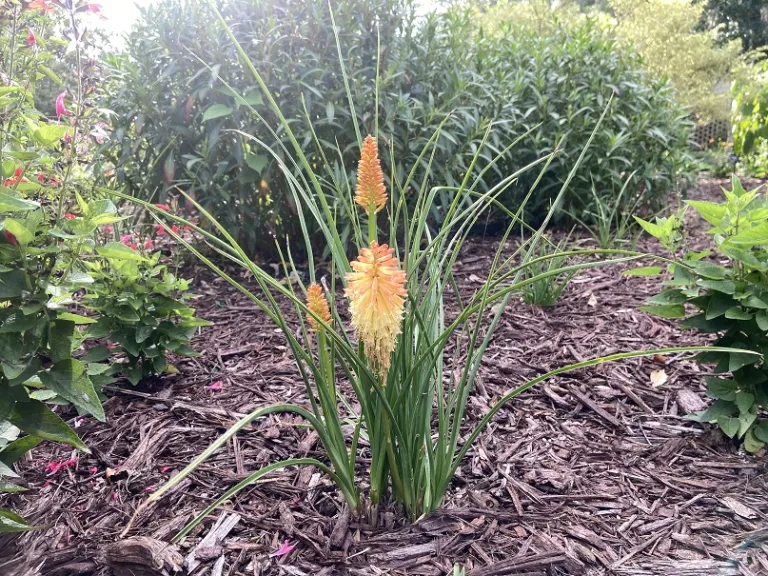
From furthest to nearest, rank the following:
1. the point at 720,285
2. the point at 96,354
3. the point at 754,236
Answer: the point at 96,354 < the point at 720,285 < the point at 754,236

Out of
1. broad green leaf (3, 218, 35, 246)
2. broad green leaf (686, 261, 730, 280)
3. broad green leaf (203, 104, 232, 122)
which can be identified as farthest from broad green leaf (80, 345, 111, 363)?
broad green leaf (686, 261, 730, 280)

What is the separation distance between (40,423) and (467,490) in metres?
1.24

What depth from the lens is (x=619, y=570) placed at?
1598 millimetres

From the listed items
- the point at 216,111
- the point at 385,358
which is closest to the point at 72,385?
the point at 385,358

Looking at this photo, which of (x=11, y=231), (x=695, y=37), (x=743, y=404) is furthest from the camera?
(x=695, y=37)

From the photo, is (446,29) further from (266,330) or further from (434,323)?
(434,323)

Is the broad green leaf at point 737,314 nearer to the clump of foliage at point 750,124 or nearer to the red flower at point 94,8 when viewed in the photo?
the red flower at point 94,8

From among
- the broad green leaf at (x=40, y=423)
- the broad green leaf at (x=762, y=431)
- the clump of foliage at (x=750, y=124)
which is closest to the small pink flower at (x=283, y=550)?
the broad green leaf at (x=40, y=423)

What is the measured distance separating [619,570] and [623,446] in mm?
656

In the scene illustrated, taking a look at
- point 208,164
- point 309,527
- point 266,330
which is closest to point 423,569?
point 309,527

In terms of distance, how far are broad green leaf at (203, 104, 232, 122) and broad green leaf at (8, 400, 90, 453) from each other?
240cm

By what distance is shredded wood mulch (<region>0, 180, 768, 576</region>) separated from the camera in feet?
5.28

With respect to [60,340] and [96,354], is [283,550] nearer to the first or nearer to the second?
[60,340]

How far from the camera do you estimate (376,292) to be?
1.26 meters
